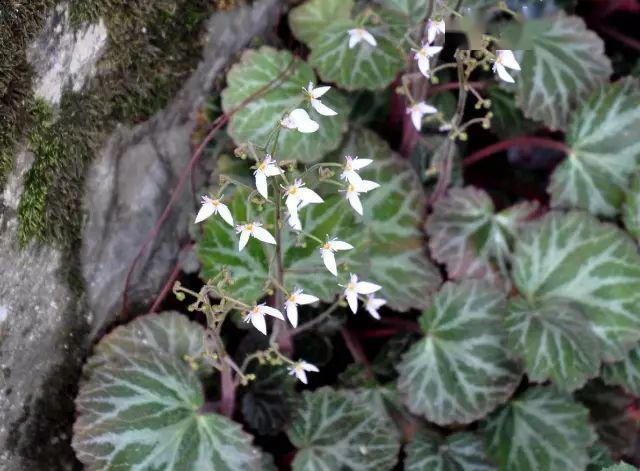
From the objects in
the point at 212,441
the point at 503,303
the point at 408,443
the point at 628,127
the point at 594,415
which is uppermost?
the point at 212,441

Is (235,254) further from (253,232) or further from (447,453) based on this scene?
(447,453)

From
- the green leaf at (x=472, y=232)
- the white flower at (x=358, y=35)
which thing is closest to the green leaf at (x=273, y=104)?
the white flower at (x=358, y=35)

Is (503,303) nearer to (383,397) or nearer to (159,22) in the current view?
(383,397)

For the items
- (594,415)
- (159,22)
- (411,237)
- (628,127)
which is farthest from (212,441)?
(628,127)

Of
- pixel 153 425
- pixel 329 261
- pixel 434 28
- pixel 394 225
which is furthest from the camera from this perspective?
pixel 394 225

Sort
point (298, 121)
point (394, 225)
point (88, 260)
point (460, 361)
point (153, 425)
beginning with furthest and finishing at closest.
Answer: point (394, 225) < point (460, 361) < point (88, 260) < point (153, 425) < point (298, 121)

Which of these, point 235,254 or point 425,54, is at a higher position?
point 425,54

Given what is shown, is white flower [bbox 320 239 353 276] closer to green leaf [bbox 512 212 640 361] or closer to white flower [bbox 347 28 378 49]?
white flower [bbox 347 28 378 49]

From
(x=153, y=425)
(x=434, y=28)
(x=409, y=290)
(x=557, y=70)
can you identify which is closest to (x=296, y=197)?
(x=434, y=28)
